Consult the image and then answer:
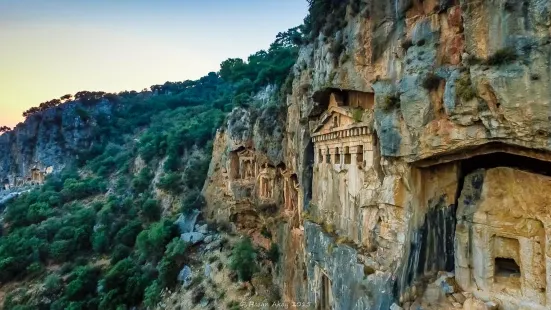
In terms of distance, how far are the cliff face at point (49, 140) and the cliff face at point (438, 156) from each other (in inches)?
2184

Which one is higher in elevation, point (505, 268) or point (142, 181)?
point (142, 181)

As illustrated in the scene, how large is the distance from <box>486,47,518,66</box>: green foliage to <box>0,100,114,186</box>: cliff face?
61.4 meters

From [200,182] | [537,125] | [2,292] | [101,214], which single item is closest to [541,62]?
[537,125]

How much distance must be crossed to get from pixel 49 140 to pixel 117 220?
31238 millimetres

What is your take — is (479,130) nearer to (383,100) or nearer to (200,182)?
(383,100)

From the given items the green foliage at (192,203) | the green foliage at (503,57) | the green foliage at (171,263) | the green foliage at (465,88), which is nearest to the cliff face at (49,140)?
the green foliage at (192,203)

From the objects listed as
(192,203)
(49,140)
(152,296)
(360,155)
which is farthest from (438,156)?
(49,140)

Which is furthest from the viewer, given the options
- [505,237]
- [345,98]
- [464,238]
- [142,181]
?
[142,181]

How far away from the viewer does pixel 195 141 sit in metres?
41.5

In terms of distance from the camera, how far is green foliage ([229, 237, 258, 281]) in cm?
2513

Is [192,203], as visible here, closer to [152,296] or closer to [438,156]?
[152,296]

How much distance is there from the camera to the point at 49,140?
60.0 m

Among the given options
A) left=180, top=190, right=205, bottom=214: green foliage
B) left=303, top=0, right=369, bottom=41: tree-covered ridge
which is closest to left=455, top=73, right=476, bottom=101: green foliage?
left=303, top=0, right=369, bottom=41: tree-covered ridge

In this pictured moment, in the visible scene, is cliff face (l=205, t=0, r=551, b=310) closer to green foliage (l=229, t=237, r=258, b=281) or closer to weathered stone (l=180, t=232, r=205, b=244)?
green foliage (l=229, t=237, r=258, b=281)
